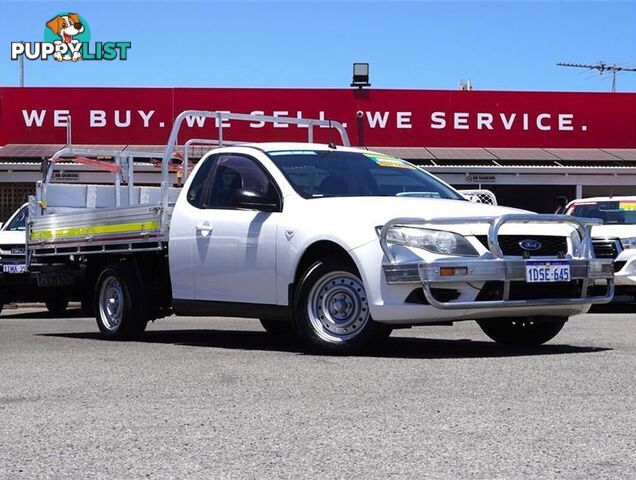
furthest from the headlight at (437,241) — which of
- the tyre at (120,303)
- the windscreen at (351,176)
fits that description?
the tyre at (120,303)

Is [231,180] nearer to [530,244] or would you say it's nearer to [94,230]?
[94,230]

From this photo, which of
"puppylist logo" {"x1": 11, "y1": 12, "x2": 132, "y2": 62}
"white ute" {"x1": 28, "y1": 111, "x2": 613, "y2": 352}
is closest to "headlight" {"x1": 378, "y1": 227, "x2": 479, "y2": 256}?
"white ute" {"x1": 28, "y1": 111, "x2": 613, "y2": 352}

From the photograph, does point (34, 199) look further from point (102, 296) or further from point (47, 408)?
point (47, 408)

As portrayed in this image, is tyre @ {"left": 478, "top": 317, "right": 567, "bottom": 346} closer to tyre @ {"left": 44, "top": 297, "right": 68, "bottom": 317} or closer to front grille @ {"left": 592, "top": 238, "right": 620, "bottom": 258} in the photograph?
front grille @ {"left": 592, "top": 238, "right": 620, "bottom": 258}

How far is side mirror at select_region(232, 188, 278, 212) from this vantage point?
9.24 m

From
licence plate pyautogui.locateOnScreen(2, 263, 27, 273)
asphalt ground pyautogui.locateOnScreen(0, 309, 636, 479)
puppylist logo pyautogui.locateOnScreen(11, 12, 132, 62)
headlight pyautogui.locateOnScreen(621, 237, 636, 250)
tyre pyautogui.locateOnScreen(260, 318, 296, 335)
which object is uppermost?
puppylist logo pyautogui.locateOnScreen(11, 12, 132, 62)

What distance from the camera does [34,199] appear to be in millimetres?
12734

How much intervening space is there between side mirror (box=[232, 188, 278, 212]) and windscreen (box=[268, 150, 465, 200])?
240 mm

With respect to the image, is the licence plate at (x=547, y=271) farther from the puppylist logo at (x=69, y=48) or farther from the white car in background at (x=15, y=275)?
the puppylist logo at (x=69, y=48)

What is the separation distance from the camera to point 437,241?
827 centimetres

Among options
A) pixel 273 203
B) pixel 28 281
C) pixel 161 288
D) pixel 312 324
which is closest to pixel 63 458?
pixel 312 324

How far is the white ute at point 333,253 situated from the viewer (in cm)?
825

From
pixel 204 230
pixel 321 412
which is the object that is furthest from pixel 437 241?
pixel 321 412

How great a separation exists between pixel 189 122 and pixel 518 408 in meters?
21.7
